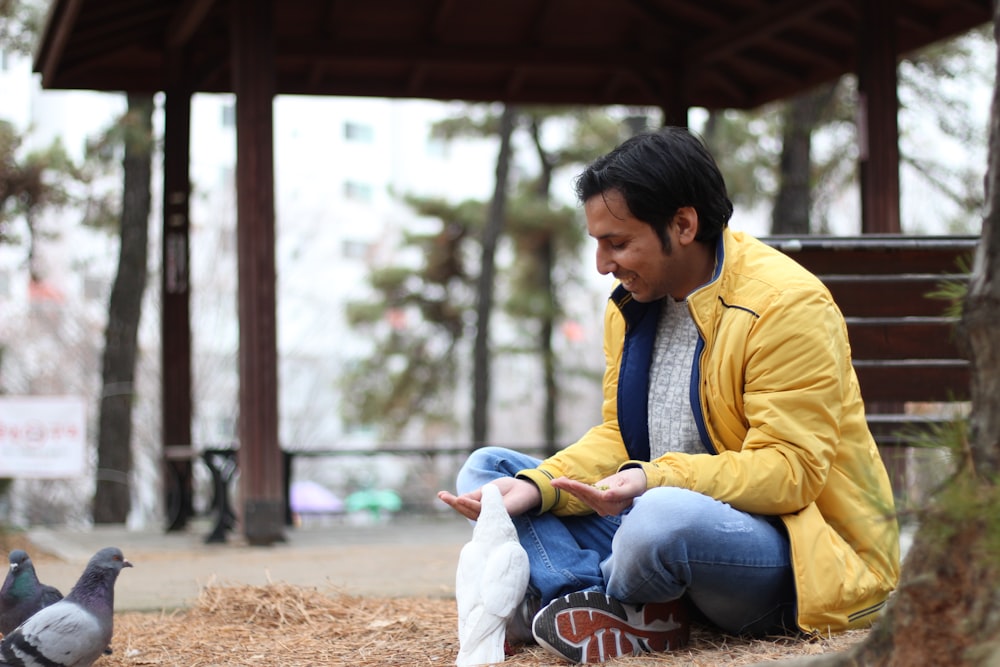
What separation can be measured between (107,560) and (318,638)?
67 cm

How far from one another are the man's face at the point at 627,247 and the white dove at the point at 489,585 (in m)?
0.62

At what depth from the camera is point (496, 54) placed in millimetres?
9141

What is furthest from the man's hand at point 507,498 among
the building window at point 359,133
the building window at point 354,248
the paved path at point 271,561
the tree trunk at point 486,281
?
the building window at point 359,133

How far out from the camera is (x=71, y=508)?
20.6m

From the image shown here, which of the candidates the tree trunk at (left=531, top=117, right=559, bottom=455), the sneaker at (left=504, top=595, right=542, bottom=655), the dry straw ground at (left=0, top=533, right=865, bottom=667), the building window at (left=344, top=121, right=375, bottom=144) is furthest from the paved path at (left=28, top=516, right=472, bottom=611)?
the building window at (left=344, top=121, right=375, bottom=144)

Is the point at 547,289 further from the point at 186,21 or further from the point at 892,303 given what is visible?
the point at 892,303

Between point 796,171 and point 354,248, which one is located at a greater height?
point 354,248

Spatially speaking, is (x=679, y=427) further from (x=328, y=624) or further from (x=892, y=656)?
(x=328, y=624)

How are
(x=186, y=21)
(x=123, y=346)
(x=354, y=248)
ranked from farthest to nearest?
(x=354, y=248) → (x=123, y=346) → (x=186, y=21)

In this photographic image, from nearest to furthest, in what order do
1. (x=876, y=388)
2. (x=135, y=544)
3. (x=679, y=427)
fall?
(x=679, y=427) → (x=876, y=388) → (x=135, y=544)

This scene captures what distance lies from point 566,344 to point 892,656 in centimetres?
2571

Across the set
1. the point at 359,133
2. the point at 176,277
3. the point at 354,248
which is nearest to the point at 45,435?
the point at 176,277

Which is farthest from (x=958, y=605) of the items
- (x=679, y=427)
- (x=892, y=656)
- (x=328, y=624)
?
(x=328, y=624)

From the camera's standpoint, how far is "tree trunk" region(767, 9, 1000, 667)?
1.95 m
